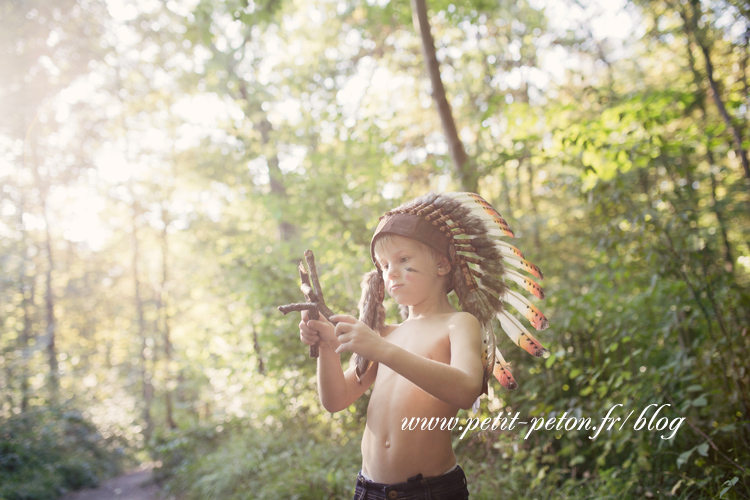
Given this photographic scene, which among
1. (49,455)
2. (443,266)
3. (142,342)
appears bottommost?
(49,455)

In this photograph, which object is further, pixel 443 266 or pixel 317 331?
pixel 443 266

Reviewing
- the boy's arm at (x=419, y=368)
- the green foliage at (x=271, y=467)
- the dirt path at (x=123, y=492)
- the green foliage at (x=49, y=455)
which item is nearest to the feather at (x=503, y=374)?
the boy's arm at (x=419, y=368)

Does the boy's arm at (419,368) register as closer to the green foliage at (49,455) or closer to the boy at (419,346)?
the boy at (419,346)

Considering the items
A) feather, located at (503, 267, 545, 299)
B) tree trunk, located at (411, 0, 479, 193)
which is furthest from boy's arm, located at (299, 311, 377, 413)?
tree trunk, located at (411, 0, 479, 193)

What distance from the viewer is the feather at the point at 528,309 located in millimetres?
1734

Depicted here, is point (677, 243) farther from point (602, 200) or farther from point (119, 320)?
point (119, 320)

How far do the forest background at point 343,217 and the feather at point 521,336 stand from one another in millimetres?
1152

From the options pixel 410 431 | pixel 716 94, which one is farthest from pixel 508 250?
pixel 716 94

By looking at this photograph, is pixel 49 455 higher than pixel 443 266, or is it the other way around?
pixel 443 266

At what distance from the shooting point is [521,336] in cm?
179

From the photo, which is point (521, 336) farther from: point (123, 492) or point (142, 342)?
point (142, 342)

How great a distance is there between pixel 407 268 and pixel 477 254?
322 millimetres

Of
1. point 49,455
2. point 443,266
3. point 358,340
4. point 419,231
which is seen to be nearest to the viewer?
point 358,340

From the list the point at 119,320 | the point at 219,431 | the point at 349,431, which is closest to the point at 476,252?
the point at 349,431
